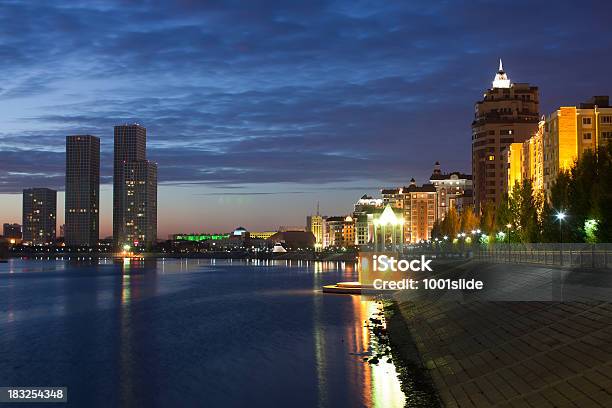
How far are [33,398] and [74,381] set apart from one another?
5224 mm

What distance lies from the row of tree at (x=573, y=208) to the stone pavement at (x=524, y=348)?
1705 cm

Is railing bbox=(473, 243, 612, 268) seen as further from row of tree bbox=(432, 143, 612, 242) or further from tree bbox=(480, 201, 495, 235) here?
tree bbox=(480, 201, 495, 235)

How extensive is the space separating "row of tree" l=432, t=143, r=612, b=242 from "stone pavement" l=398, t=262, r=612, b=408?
671 inches

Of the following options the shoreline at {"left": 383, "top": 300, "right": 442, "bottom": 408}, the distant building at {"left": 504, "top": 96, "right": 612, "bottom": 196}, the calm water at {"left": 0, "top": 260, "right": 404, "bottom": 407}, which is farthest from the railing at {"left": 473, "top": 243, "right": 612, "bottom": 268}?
the distant building at {"left": 504, "top": 96, "right": 612, "bottom": 196}

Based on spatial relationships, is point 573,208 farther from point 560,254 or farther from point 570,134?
point 570,134

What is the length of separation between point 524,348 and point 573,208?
52614 millimetres

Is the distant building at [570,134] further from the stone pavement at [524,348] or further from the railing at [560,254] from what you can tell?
the stone pavement at [524,348]

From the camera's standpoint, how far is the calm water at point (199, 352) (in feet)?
124

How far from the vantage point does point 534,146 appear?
15600cm

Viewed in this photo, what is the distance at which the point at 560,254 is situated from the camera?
197ft

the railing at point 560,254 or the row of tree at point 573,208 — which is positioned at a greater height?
the row of tree at point 573,208

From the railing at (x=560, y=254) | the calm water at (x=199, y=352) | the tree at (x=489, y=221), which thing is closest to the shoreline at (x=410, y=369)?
the calm water at (x=199, y=352)

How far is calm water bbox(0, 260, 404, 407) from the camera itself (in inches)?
1492

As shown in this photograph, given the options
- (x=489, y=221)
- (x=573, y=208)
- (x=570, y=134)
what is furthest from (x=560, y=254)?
(x=489, y=221)
